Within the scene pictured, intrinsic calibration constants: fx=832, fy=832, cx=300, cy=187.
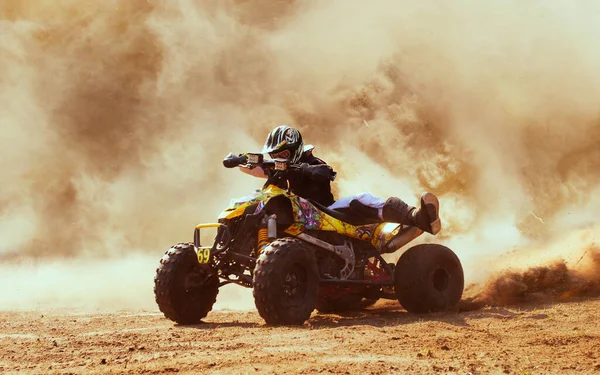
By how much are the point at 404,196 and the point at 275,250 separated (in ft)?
31.1

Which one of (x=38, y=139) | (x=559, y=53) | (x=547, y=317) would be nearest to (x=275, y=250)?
(x=547, y=317)

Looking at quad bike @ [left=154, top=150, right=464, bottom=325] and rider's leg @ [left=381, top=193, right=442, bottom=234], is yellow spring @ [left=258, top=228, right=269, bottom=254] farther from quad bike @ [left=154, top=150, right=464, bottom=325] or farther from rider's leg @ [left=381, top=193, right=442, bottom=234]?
rider's leg @ [left=381, top=193, right=442, bottom=234]

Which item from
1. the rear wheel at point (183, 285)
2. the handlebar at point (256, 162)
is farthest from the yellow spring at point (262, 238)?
the handlebar at point (256, 162)

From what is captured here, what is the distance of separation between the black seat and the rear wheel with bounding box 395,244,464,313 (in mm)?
749

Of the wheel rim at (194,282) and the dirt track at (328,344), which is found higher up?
the wheel rim at (194,282)

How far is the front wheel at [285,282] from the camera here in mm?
9844

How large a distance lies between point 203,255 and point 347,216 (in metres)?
2.35

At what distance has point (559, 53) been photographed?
22.5 meters

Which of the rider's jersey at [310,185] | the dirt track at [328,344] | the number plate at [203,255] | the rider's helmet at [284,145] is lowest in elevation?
the dirt track at [328,344]

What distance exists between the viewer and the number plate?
10.5m

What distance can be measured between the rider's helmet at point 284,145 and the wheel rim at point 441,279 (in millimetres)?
2630

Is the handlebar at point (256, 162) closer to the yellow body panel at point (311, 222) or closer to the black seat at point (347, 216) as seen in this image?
the yellow body panel at point (311, 222)

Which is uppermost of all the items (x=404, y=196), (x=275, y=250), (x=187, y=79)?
(x=187, y=79)

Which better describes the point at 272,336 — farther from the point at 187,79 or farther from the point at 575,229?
the point at 187,79
